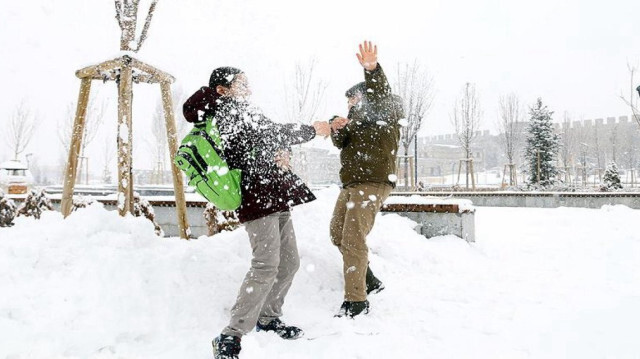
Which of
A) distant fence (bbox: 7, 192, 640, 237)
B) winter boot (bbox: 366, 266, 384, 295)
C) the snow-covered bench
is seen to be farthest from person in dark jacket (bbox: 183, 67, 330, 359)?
distant fence (bbox: 7, 192, 640, 237)

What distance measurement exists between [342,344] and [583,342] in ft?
4.82

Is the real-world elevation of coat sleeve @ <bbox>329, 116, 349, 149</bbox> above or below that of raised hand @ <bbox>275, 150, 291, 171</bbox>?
above

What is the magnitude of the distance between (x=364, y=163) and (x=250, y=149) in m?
1.01

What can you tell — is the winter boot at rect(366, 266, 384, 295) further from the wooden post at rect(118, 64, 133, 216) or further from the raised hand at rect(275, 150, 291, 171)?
the wooden post at rect(118, 64, 133, 216)

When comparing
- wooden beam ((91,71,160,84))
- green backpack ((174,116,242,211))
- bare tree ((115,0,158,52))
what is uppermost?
bare tree ((115,0,158,52))

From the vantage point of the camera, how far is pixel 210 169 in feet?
7.87

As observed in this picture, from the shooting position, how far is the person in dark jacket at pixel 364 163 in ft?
9.89

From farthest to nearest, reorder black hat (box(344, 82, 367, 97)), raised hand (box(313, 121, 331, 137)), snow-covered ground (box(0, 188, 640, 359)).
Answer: black hat (box(344, 82, 367, 97)), raised hand (box(313, 121, 331, 137)), snow-covered ground (box(0, 188, 640, 359))

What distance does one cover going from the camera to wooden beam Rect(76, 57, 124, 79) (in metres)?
4.20

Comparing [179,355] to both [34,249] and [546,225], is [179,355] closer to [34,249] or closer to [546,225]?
[34,249]

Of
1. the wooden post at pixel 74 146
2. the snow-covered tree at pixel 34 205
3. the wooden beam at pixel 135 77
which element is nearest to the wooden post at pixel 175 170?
the wooden beam at pixel 135 77

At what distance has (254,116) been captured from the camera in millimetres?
2518

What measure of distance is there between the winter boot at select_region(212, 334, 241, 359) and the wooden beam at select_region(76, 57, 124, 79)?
320cm

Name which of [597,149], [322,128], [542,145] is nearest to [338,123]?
[322,128]
